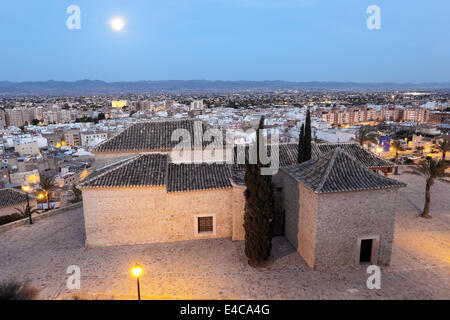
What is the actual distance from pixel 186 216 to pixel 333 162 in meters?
5.97

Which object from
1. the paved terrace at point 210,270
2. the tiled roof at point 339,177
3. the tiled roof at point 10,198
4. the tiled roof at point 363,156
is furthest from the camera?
the tiled roof at point 10,198

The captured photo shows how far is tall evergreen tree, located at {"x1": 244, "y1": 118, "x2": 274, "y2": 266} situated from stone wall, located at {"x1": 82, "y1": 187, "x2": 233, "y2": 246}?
2168mm

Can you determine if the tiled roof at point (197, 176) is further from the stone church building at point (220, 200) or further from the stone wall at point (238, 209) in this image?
the stone wall at point (238, 209)

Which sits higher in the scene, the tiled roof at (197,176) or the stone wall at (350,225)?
the tiled roof at (197,176)

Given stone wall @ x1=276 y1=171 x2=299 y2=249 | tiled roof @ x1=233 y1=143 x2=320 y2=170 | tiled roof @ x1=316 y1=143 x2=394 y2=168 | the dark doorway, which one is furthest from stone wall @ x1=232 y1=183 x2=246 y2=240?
tiled roof @ x1=316 y1=143 x2=394 y2=168

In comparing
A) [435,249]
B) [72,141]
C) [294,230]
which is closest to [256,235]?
[294,230]

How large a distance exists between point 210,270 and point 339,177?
5268 millimetres

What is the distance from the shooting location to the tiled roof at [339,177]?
9758 millimetres

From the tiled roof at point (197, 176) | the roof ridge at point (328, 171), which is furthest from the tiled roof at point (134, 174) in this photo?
the roof ridge at point (328, 171)

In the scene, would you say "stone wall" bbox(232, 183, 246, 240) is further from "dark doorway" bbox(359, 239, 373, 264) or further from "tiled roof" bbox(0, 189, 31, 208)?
"tiled roof" bbox(0, 189, 31, 208)

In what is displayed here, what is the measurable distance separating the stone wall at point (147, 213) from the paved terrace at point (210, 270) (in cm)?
41

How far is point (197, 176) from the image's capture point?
1288cm

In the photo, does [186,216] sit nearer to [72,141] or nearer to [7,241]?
[7,241]

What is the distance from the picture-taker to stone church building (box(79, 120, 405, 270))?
10.1 metres
